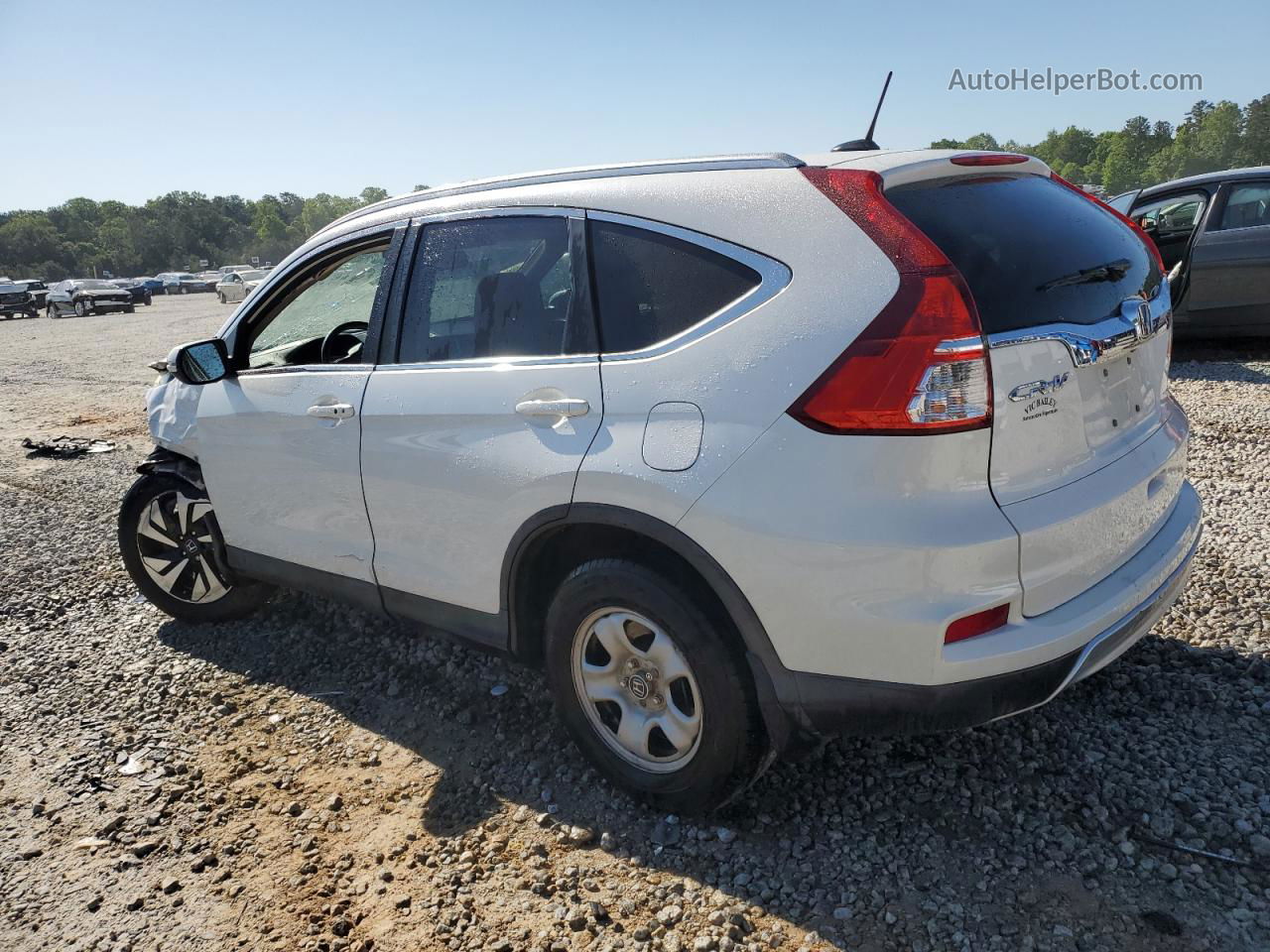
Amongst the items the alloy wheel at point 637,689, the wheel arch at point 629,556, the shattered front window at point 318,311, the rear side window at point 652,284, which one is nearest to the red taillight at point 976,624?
the wheel arch at point 629,556

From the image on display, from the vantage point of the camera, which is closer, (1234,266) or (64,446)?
(1234,266)

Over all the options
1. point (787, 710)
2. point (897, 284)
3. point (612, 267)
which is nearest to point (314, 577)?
point (612, 267)

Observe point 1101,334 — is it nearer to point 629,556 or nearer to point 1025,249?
point 1025,249

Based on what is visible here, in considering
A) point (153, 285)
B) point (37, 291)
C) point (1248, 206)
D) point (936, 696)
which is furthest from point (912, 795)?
point (153, 285)

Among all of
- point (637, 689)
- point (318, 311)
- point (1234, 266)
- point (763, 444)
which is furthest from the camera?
point (1234, 266)

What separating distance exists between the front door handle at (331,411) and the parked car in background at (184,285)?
70.8 metres

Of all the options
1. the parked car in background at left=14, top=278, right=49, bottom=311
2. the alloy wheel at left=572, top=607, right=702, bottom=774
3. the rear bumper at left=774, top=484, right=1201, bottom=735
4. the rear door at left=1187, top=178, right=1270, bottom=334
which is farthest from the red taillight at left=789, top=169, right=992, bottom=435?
the parked car in background at left=14, top=278, right=49, bottom=311

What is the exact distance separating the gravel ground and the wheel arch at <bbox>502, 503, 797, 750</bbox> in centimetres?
46

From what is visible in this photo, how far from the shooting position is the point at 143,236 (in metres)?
131

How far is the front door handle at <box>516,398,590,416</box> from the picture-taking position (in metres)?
2.58

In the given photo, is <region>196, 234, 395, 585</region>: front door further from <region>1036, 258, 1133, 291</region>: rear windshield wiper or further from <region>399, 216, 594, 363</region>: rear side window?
<region>1036, 258, 1133, 291</region>: rear windshield wiper

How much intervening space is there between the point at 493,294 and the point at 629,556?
1.02 meters

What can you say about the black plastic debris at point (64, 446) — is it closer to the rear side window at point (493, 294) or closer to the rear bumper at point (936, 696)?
the rear side window at point (493, 294)

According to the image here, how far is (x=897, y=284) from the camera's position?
6.98 feet
